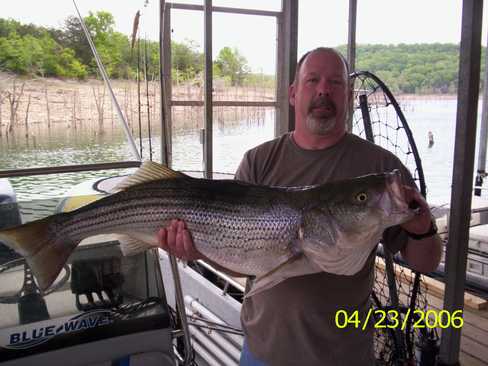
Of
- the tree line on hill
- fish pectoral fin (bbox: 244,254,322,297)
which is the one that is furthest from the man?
the tree line on hill

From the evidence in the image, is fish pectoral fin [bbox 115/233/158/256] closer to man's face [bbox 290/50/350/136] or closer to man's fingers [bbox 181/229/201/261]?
man's fingers [bbox 181/229/201/261]

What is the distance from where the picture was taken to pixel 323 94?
186 centimetres

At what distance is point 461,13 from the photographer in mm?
2211

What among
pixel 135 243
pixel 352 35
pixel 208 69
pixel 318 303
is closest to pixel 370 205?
pixel 318 303

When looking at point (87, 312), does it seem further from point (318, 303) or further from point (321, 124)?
point (321, 124)

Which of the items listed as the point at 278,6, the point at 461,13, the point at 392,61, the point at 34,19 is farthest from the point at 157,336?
the point at 278,6

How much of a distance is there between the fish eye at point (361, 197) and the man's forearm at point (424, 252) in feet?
1.09

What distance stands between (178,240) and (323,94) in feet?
2.89

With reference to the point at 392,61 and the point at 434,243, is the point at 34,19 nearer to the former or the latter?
the point at 392,61

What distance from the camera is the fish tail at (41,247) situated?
174 centimetres

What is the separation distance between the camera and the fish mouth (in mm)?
1404

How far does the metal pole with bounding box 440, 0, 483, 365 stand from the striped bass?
1084 mm

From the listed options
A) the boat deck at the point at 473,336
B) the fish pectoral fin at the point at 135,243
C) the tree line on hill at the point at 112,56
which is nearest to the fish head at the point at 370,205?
the fish pectoral fin at the point at 135,243

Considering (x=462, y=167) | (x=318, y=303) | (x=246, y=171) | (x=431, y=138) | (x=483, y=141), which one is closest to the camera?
(x=318, y=303)
